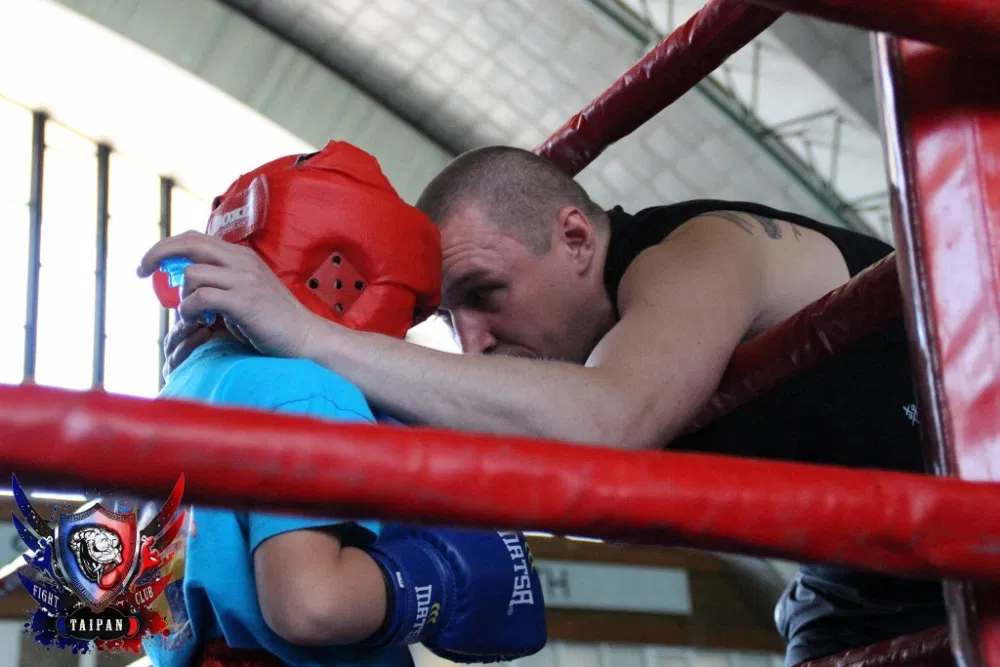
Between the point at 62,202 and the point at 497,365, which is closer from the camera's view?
the point at 497,365

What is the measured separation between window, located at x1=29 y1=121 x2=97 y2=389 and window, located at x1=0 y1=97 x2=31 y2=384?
12cm

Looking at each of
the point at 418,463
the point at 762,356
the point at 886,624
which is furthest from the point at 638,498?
the point at 886,624

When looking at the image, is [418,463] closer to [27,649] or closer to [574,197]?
[574,197]

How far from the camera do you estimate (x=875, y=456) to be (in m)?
1.40

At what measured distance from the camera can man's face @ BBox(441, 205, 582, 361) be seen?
148 cm

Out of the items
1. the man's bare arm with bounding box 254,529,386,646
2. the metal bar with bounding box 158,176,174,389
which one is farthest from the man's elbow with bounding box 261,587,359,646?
the metal bar with bounding box 158,176,174,389

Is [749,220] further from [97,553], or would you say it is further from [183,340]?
[97,553]

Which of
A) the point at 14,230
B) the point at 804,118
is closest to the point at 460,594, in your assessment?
the point at 804,118

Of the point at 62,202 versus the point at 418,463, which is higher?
the point at 62,202

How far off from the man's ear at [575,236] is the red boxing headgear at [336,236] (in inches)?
14.1

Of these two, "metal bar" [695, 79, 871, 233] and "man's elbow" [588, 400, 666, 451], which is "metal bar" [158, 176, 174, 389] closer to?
"metal bar" [695, 79, 871, 233]

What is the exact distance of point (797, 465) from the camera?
0.65 metres

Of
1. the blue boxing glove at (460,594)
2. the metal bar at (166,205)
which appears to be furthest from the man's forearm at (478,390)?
the metal bar at (166,205)

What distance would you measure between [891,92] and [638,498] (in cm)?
35
